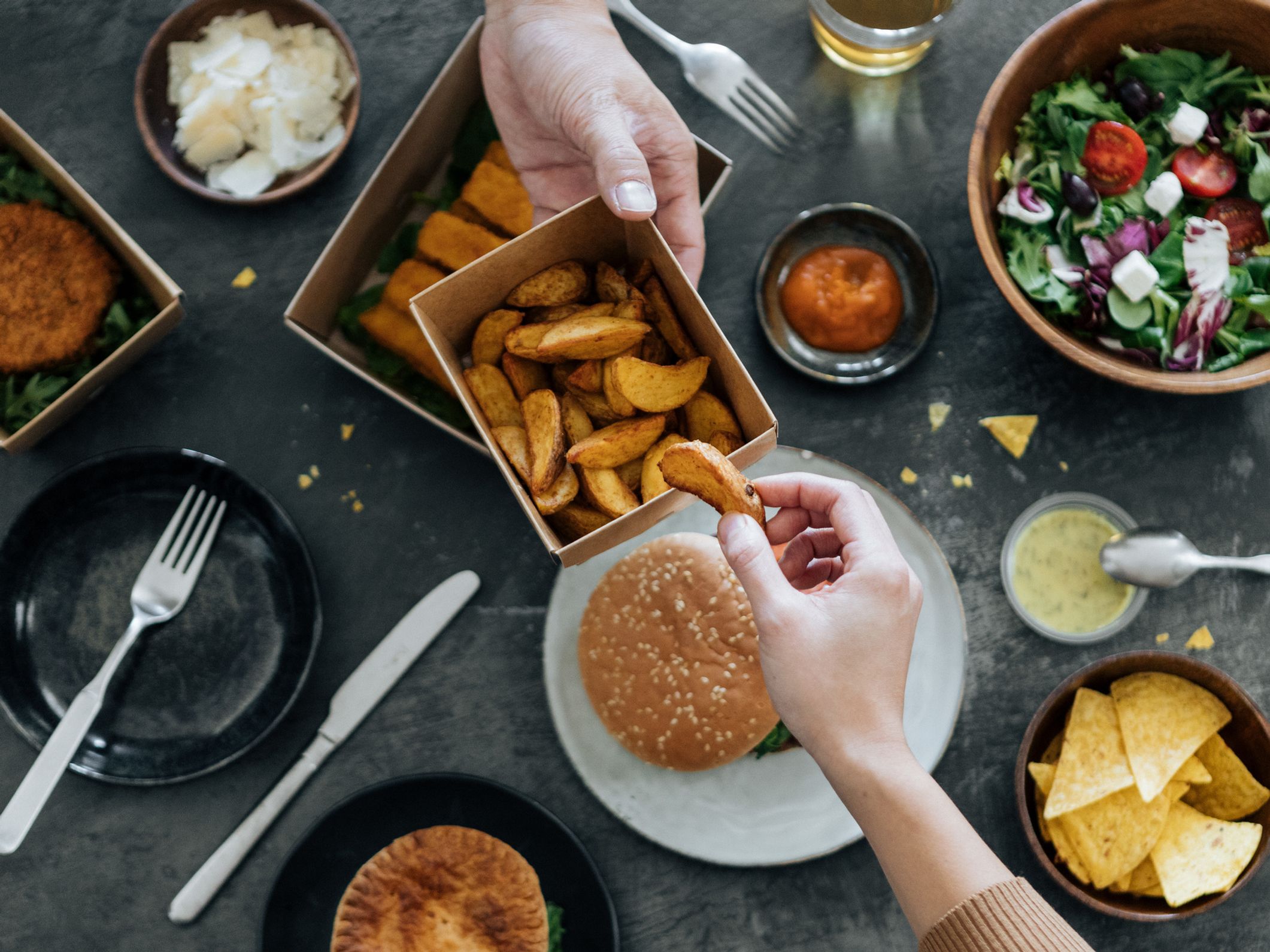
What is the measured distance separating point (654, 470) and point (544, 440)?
20 centimetres

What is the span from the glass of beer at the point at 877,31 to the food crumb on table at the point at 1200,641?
60.4 inches

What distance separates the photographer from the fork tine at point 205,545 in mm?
2172

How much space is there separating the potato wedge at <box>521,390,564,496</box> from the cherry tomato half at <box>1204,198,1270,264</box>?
1.59 metres

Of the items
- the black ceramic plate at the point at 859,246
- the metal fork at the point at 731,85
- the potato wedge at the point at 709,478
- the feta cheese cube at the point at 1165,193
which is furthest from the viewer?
the metal fork at the point at 731,85

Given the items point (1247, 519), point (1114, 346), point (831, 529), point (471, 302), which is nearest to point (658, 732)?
point (831, 529)

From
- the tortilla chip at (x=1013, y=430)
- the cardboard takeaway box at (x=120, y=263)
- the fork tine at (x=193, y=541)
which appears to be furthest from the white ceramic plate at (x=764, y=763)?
the cardboard takeaway box at (x=120, y=263)

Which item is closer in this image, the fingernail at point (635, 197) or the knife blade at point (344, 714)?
the fingernail at point (635, 197)

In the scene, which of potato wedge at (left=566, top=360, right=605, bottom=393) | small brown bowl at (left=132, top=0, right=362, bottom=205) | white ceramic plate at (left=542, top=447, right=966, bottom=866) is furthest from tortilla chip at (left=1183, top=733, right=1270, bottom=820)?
small brown bowl at (left=132, top=0, right=362, bottom=205)

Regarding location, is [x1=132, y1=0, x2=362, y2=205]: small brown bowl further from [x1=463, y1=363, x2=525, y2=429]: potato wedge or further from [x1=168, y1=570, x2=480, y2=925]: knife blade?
[x1=168, y1=570, x2=480, y2=925]: knife blade

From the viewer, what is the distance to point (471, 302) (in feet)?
→ 5.60

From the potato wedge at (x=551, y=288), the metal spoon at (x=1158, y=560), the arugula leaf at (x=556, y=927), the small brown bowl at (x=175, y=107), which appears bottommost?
the metal spoon at (x=1158, y=560)

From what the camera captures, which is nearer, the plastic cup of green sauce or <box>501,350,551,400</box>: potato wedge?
<box>501,350,551,400</box>: potato wedge

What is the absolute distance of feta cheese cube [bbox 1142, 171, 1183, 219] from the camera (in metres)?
2.08

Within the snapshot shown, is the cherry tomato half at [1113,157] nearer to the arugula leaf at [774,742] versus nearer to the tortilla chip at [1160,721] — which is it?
the tortilla chip at [1160,721]
